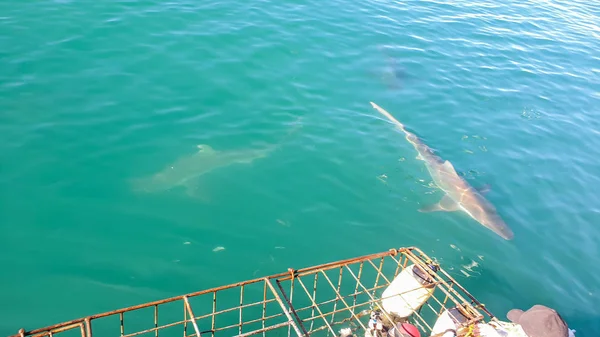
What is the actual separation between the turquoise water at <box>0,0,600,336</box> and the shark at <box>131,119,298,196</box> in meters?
0.11

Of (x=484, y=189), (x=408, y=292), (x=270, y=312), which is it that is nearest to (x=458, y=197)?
(x=484, y=189)

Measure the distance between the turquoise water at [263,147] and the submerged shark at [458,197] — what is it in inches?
8.7

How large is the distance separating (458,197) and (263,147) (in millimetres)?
4363

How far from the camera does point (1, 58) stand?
36.7 ft

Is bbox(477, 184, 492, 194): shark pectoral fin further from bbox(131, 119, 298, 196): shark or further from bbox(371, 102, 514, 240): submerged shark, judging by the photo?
bbox(131, 119, 298, 196): shark

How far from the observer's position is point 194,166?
9.44 metres

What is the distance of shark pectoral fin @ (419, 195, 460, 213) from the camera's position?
9672 mm

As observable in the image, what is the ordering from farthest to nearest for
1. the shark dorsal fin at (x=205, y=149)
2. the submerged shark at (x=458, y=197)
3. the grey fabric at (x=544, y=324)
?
the shark dorsal fin at (x=205, y=149)
the submerged shark at (x=458, y=197)
the grey fabric at (x=544, y=324)

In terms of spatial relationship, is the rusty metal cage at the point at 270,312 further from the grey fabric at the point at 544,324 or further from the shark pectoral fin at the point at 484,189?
the shark pectoral fin at the point at 484,189

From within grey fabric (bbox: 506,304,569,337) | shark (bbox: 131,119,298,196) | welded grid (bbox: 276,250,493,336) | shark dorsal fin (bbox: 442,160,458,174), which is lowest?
welded grid (bbox: 276,250,493,336)

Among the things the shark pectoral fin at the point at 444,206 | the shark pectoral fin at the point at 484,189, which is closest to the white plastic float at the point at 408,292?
the shark pectoral fin at the point at 444,206

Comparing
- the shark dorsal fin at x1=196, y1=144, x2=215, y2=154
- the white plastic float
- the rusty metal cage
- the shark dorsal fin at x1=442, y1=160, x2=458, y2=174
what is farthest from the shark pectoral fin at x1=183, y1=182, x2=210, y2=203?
the shark dorsal fin at x1=442, y1=160, x2=458, y2=174

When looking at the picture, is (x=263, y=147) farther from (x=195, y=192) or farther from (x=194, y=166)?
(x=195, y=192)

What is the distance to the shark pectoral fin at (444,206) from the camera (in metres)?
9.67
